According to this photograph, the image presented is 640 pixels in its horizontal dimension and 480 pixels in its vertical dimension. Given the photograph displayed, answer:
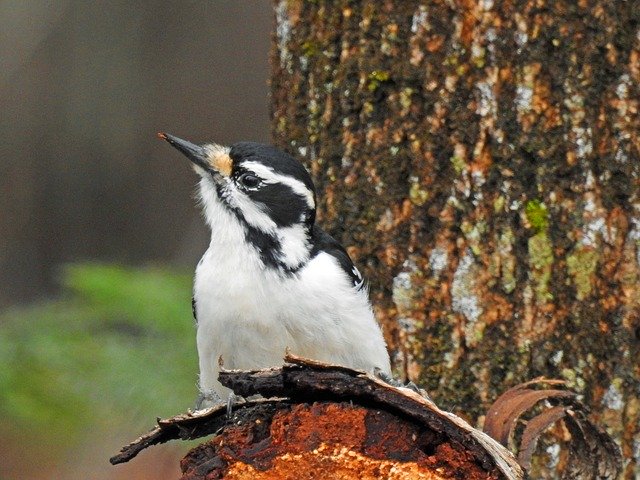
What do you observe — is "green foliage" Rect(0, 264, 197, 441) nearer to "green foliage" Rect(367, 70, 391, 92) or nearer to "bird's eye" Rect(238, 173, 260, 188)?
"bird's eye" Rect(238, 173, 260, 188)

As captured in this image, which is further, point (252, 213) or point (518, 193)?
point (252, 213)

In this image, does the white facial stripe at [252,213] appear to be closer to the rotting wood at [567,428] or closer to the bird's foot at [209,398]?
the bird's foot at [209,398]

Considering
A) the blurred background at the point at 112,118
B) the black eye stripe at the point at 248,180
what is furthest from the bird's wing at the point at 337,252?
the blurred background at the point at 112,118

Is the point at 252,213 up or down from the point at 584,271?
up

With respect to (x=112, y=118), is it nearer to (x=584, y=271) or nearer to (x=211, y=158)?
(x=211, y=158)

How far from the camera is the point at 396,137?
382 cm

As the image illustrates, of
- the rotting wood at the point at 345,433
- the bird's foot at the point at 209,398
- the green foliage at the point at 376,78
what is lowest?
the bird's foot at the point at 209,398

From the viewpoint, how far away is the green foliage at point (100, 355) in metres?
5.18

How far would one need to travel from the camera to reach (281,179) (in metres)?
3.84

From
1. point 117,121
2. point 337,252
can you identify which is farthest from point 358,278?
point 117,121

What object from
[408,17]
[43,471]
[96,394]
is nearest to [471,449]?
[408,17]

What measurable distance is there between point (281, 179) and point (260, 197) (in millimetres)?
168

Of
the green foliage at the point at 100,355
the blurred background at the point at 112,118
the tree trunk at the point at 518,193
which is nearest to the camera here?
the tree trunk at the point at 518,193

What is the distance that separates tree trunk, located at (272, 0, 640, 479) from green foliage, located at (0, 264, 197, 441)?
69.2 inches
